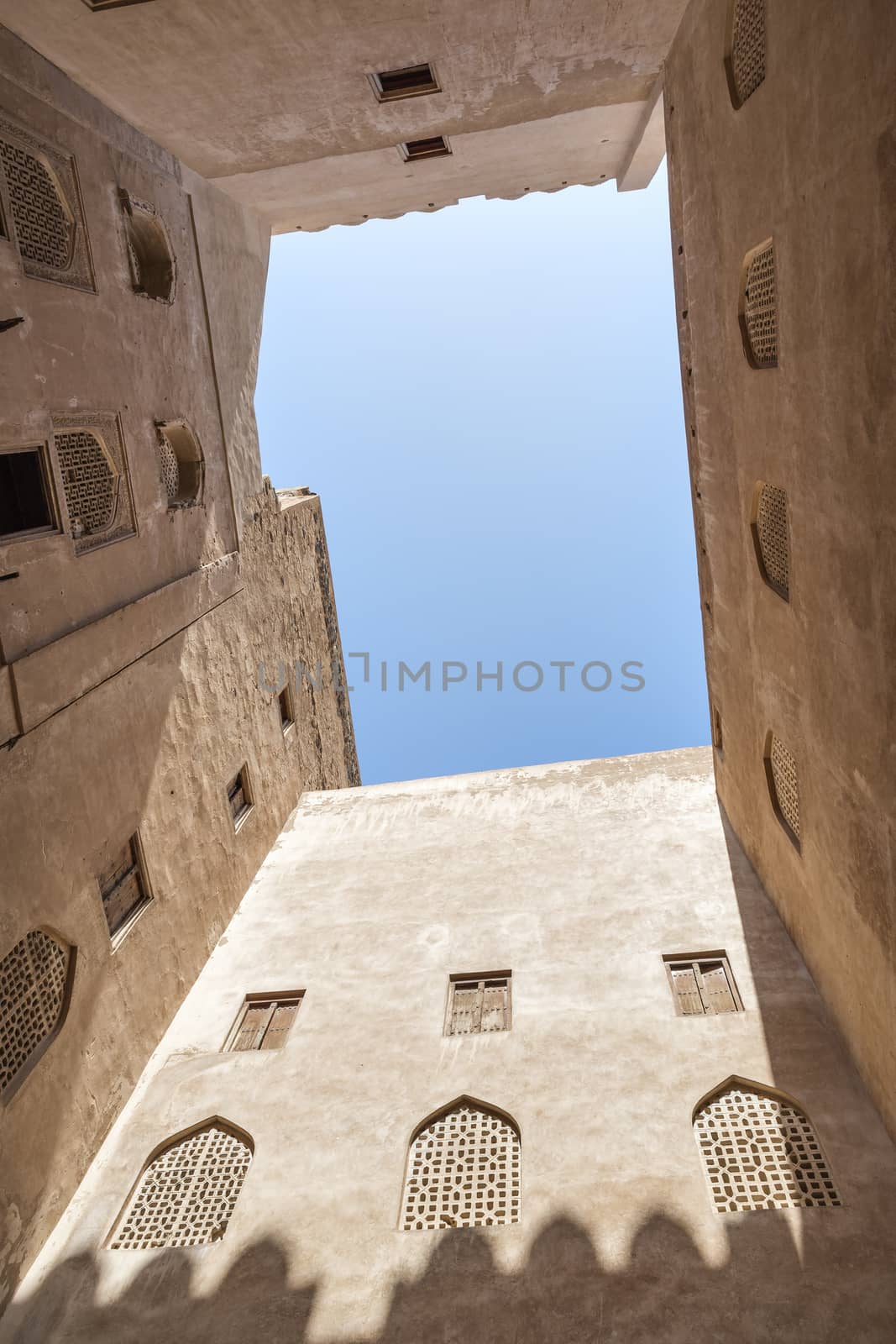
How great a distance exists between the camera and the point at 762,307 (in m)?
5.45

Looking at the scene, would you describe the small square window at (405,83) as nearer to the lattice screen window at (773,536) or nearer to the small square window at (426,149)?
the small square window at (426,149)

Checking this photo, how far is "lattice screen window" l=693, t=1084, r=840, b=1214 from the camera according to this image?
16.0 feet

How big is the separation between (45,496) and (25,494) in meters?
0.12

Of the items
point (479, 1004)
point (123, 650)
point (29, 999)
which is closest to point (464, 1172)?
point (479, 1004)

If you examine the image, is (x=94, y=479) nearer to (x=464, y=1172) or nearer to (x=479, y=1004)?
(x=479, y=1004)

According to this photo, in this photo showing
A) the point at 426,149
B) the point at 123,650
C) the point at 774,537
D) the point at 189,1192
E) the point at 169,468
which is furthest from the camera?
the point at 426,149

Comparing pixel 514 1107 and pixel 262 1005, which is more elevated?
pixel 262 1005

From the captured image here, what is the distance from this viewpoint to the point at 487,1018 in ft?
21.1

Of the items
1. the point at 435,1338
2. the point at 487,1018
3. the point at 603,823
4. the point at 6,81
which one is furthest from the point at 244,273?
the point at 435,1338

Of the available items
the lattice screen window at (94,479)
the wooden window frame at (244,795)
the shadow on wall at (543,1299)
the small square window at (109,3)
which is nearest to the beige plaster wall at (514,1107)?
the shadow on wall at (543,1299)

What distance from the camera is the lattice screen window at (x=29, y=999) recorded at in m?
4.82

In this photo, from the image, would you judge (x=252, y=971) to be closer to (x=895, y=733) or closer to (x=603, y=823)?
(x=603, y=823)

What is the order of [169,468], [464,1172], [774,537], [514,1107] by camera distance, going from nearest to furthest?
[464,1172]
[514,1107]
[774,537]
[169,468]

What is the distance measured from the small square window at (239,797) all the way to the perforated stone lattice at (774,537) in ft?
16.9
